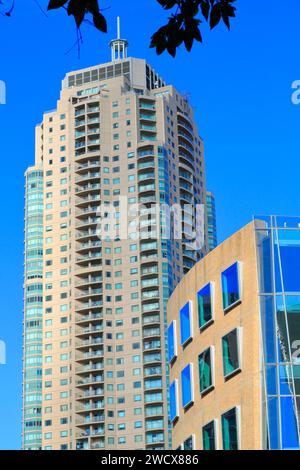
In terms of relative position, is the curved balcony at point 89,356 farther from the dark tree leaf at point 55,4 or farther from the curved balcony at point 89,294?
the dark tree leaf at point 55,4

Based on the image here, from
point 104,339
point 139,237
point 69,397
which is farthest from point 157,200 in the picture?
point 69,397

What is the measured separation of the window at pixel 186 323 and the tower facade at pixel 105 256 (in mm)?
92686

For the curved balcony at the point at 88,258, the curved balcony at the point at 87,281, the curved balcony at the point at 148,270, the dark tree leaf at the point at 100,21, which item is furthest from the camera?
the curved balcony at the point at 88,258

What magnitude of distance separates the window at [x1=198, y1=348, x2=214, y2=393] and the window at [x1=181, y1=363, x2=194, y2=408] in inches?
47.2

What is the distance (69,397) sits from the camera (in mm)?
138500

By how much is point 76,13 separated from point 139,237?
133444 millimetres

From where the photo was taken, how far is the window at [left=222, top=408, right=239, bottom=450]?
106ft

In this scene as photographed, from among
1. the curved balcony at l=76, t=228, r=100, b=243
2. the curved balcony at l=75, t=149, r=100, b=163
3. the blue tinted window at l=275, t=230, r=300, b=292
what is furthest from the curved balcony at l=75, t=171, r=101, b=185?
the blue tinted window at l=275, t=230, r=300, b=292

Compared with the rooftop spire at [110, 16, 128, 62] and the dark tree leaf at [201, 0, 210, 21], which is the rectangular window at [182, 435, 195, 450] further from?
the rooftop spire at [110, 16, 128, 62]

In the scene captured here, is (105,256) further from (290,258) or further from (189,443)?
(290,258)

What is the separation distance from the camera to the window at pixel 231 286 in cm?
3356

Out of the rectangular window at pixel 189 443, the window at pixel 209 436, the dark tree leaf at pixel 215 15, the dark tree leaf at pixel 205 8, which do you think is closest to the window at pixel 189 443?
the rectangular window at pixel 189 443

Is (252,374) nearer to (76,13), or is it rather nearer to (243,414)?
(243,414)

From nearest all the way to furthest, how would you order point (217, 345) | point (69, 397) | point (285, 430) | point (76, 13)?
1. point (76, 13)
2. point (285, 430)
3. point (217, 345)
4. point (69, 397)
